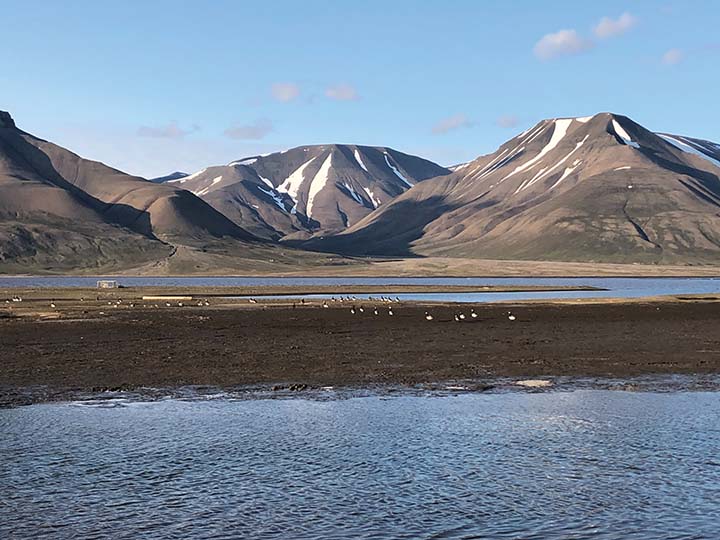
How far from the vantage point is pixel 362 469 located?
21953mm

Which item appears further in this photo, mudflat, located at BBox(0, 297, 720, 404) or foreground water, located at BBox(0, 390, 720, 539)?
mudflat, located at BBox(0, 297, 720, 404)

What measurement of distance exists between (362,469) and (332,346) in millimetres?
28631

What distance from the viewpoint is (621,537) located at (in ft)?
54.9

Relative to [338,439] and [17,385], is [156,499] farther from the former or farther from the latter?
[17,385]

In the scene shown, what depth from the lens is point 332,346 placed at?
166ft

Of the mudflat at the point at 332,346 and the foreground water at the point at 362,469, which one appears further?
the mudflat at the point at 332,346

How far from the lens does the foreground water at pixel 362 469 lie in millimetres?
17547

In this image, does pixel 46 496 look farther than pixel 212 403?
No

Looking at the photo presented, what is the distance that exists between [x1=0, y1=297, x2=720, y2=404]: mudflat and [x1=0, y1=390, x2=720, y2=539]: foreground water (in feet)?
23.3

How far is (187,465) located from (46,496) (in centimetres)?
385

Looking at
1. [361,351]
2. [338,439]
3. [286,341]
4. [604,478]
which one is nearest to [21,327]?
[286,341]

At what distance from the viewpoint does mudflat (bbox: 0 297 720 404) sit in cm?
3859

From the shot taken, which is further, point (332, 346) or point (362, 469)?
point (332, 346)

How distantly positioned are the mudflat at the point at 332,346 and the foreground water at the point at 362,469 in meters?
7.09
